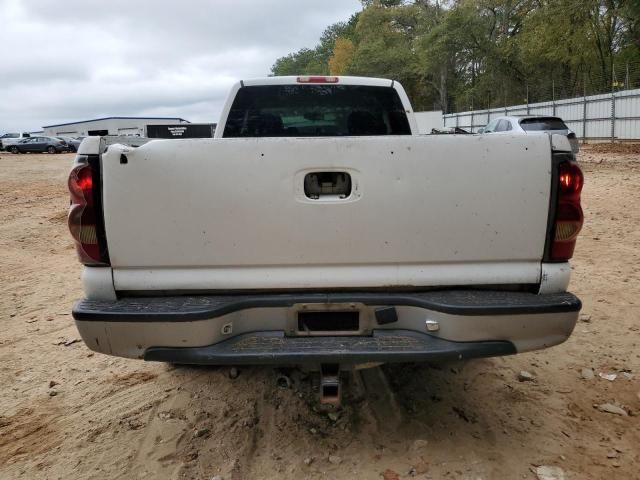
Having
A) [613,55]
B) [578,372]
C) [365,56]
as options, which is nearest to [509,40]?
[613,55]

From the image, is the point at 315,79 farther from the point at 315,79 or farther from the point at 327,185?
the point at 327,185

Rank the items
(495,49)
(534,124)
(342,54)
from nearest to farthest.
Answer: (534,124) < (495,49) < (342,54)

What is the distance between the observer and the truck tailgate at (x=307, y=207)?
241cm

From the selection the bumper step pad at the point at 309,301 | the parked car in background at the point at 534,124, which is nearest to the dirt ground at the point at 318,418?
the bumper step pad at the point at 309,301

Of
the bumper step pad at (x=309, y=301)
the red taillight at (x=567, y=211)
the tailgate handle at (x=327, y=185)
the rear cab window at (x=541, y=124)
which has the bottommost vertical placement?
the bumper step pad at (x=309, y=301)

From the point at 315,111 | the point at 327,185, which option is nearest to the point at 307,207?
the point at 327,185

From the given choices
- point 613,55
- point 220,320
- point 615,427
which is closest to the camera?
point 220,320

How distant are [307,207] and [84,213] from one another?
Answer: 100cm

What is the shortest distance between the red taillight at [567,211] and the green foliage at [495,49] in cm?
2424

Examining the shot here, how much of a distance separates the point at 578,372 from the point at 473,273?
1688 millimetres

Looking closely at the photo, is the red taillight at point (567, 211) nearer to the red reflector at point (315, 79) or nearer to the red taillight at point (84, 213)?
the red taillight at point (84, 213)

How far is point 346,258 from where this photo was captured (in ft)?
8.18

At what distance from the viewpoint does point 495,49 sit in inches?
1614

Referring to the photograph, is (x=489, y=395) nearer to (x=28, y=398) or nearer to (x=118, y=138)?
(x=118, y=138)
